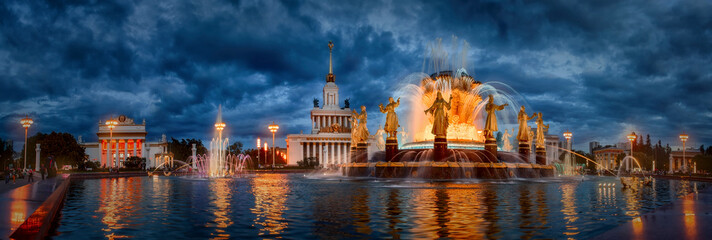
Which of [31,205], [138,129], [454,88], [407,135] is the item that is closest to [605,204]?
[31,205]

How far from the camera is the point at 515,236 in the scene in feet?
29.2

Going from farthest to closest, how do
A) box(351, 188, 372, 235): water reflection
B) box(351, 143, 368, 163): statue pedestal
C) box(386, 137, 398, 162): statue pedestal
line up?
box(351, 143, 368, 163): statue pedestal < box(386, 137, 398, 162): statue pedestal < box(351, 188, 372, 235): water reflection

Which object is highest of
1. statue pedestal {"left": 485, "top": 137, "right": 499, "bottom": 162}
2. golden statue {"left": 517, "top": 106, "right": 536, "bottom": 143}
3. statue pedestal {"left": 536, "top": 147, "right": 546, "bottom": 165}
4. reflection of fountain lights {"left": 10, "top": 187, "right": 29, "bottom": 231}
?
golden statue {"left": 517, "top": 106, "right": 536, "bottom": 143}

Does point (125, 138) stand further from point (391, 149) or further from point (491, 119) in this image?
point (491, 119)

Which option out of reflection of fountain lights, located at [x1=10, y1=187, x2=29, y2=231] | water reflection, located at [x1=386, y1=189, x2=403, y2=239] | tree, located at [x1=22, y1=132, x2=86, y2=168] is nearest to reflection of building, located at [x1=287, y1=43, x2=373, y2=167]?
tree, located at [x1=22, y1=132, x2=86, y2=168]

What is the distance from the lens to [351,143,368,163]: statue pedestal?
3488 cm

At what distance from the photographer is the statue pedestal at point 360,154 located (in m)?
34.9

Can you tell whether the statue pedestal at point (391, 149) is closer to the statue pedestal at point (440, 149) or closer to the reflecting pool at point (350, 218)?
the statue pedestal at point (440, 149)

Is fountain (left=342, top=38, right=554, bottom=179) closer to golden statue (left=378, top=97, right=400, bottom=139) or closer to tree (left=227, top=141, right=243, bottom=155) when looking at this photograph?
golden statue (left=378, top=97, right=400, bottom=139)

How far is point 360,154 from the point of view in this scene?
3644 cm

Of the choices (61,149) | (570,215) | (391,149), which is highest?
(61,149)

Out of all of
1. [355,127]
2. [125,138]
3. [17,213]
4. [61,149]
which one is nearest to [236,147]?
[125,138]

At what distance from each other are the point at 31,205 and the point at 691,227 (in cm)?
1446

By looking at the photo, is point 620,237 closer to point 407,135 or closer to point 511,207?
point 511,207
